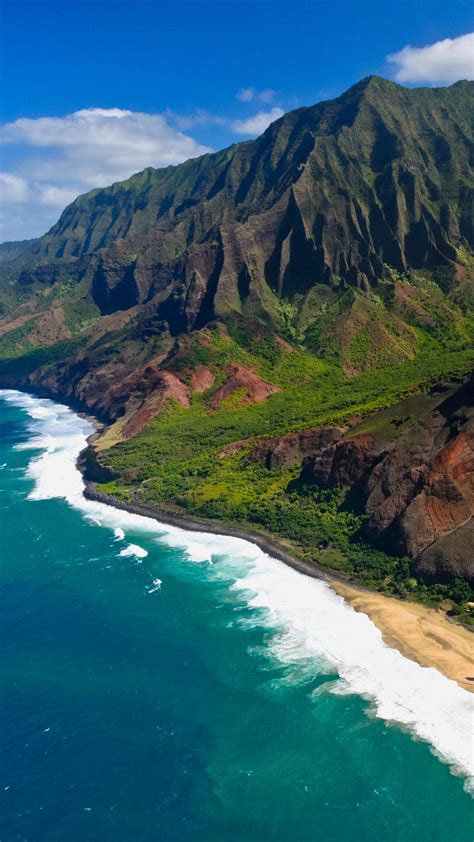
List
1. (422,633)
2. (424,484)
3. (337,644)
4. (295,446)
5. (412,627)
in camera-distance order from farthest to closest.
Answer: (295,446) < (424,484) < (412,627) < (422,633) < (337,644)

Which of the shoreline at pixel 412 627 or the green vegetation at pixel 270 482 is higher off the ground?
the green vegetation at pixel 270 482

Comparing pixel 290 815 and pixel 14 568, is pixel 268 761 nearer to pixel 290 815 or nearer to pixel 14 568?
pixel 290 815

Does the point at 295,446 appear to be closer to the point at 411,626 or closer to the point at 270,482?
the point at 270,482

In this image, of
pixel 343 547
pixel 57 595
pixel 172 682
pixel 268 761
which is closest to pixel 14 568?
pixel 57 595

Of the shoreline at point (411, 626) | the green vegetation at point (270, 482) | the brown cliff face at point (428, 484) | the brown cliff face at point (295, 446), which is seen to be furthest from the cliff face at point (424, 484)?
the brown cliff face at point (295, 446)

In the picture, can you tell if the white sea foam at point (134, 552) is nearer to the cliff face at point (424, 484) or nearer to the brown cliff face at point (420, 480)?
the brown cliff face at point (420, 480)

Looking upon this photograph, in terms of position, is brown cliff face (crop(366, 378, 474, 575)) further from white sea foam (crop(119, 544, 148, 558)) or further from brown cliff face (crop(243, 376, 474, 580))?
white sea foam (crop(119, 544, 148, 558))

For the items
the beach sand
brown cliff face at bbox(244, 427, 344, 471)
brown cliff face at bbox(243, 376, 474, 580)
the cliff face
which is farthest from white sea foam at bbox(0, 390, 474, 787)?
brown cliff face at bbox(244, 427, 344, 471)

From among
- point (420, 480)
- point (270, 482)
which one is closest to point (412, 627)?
point (420, 480)
